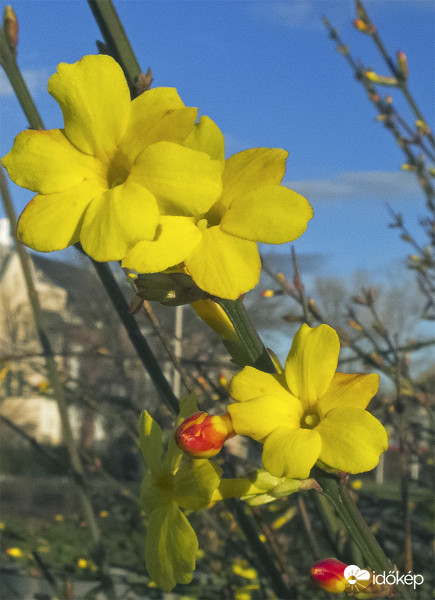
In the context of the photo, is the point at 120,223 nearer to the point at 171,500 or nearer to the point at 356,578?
the point at 171,500

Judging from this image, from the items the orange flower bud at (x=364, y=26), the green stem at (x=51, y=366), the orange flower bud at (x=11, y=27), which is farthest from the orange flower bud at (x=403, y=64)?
the orange flower bud at (x=11, y=27)

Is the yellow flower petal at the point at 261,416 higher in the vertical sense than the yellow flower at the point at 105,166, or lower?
lower

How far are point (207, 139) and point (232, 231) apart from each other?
0.07m

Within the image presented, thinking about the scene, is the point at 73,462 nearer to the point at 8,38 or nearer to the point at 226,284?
the point at 8,38

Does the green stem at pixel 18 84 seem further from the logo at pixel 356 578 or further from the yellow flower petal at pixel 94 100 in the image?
the logo at pixel 356 578

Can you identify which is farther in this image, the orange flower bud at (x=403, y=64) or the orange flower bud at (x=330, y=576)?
the orange flower bud at (x=403, y=64)

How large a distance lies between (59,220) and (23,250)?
90 cm

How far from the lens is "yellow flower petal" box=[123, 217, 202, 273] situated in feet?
1.50

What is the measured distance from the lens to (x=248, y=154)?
1.59ft

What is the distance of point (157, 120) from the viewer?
476 millimetres

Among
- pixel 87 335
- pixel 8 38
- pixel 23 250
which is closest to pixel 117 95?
pixel 8 38

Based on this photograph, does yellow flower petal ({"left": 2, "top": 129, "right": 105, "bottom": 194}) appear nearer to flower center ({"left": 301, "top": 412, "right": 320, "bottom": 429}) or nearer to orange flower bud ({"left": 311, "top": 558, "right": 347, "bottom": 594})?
flower center ({"left": 301, "top": 412, "right": 320, "bottom": 429})

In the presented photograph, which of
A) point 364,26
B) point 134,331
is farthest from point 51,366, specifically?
point 364,26

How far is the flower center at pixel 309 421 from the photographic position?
55 cm
